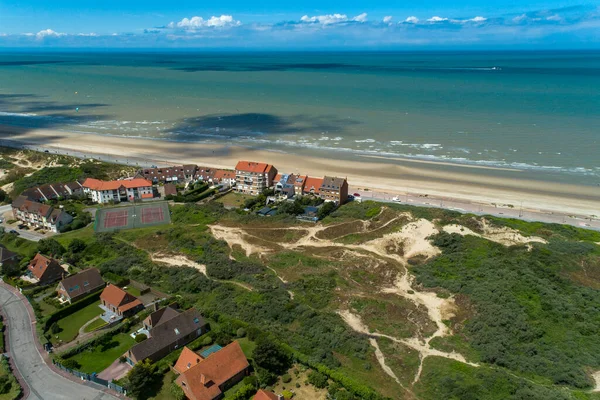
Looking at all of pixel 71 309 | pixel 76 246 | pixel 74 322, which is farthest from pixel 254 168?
pixel 74 322

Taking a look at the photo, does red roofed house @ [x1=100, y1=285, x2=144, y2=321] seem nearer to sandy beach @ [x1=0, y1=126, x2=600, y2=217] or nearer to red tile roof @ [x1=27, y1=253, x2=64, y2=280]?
red tile roof @ [x1=27, y1=253, x2=64, y2=280]

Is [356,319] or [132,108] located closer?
[356,319]

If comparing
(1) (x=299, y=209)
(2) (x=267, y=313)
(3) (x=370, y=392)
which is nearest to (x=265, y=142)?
(1) (x=299, y=209)

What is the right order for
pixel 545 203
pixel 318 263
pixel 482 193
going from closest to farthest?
pixel 318 263, pixel 545 203, pixel 482 193

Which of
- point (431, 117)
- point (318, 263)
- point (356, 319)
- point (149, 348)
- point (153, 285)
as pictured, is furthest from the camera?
point (431, 117)

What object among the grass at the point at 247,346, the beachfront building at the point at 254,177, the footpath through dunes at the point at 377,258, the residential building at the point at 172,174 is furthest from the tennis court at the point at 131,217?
the grass at the point at 247,346

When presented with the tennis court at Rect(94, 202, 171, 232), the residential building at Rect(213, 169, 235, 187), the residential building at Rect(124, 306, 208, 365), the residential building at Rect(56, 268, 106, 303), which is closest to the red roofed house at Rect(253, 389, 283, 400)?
the residential building at Rect(124, 306, 208, 365)

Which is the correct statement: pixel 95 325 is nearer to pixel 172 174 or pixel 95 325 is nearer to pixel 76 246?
pixel 76 246

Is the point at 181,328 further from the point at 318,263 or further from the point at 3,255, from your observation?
the point at 3,255
